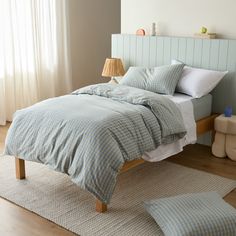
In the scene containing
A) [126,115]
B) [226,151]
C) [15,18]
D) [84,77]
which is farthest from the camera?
[84,77]

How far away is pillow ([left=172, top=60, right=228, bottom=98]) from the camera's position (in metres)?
3.90

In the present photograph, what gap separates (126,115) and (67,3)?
315 centimetres

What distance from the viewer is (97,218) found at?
8.93 ft

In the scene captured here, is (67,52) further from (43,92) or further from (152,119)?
(152,119)

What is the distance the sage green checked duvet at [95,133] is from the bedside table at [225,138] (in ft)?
2.00

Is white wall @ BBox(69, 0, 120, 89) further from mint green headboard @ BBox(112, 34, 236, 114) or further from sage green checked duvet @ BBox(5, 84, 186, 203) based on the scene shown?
sage green checked duvet @ BBox(5, 84, 186, 203)

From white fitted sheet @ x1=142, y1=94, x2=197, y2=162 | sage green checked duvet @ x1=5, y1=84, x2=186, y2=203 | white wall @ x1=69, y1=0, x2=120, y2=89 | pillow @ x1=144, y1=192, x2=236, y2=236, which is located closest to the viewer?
pillow @ x1=144, y1=192, x2=236, y2=236

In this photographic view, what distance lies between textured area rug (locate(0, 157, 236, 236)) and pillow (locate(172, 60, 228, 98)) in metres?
0.76

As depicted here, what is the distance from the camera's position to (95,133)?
9.02ft

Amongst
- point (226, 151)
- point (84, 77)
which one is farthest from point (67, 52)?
point (226, 151)

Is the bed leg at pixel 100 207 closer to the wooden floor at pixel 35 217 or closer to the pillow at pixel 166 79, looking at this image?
the wooden floor at pixel 35 217

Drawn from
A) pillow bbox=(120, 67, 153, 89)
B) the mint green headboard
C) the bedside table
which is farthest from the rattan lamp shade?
the bedside table

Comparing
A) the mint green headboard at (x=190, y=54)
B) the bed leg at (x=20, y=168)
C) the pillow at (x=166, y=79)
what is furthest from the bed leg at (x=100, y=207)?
the mint green headboard at (x=190, y=54)

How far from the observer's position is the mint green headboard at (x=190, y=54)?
4.00 metres
